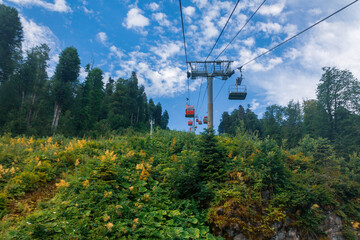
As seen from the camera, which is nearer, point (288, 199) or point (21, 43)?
point (288, 199)

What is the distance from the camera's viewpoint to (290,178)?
5.42m

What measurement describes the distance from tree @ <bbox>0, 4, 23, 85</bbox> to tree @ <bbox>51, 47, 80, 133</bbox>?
5.02 meters

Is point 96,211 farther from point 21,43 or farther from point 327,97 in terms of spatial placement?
point 327,97

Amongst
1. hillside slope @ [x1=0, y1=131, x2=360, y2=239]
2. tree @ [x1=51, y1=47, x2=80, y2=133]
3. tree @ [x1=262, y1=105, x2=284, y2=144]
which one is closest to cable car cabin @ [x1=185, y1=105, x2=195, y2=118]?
hillside slope @ [x1=0, y1=131, x2=360, y2=239]

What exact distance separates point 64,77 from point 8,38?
7.37 m

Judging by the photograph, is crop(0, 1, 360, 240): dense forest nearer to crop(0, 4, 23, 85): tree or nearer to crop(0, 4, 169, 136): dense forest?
crop(0, 4, 169, 136): dense forest

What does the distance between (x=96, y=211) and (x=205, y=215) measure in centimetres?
244

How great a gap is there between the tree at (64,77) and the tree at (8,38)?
5024 mm

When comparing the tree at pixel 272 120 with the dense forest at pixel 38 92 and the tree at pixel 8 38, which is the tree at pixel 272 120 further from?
the tree at pixel 8 38

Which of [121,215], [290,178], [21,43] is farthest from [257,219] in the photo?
[21,43]

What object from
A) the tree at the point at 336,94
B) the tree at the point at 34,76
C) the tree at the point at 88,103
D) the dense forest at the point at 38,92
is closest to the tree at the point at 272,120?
the tree at the point at 336,94

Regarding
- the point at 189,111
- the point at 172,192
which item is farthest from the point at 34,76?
the point at 172,192

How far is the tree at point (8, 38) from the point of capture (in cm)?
2252

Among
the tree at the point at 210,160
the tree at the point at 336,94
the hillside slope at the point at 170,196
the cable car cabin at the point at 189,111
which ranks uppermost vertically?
the tree at the point at 336,94
